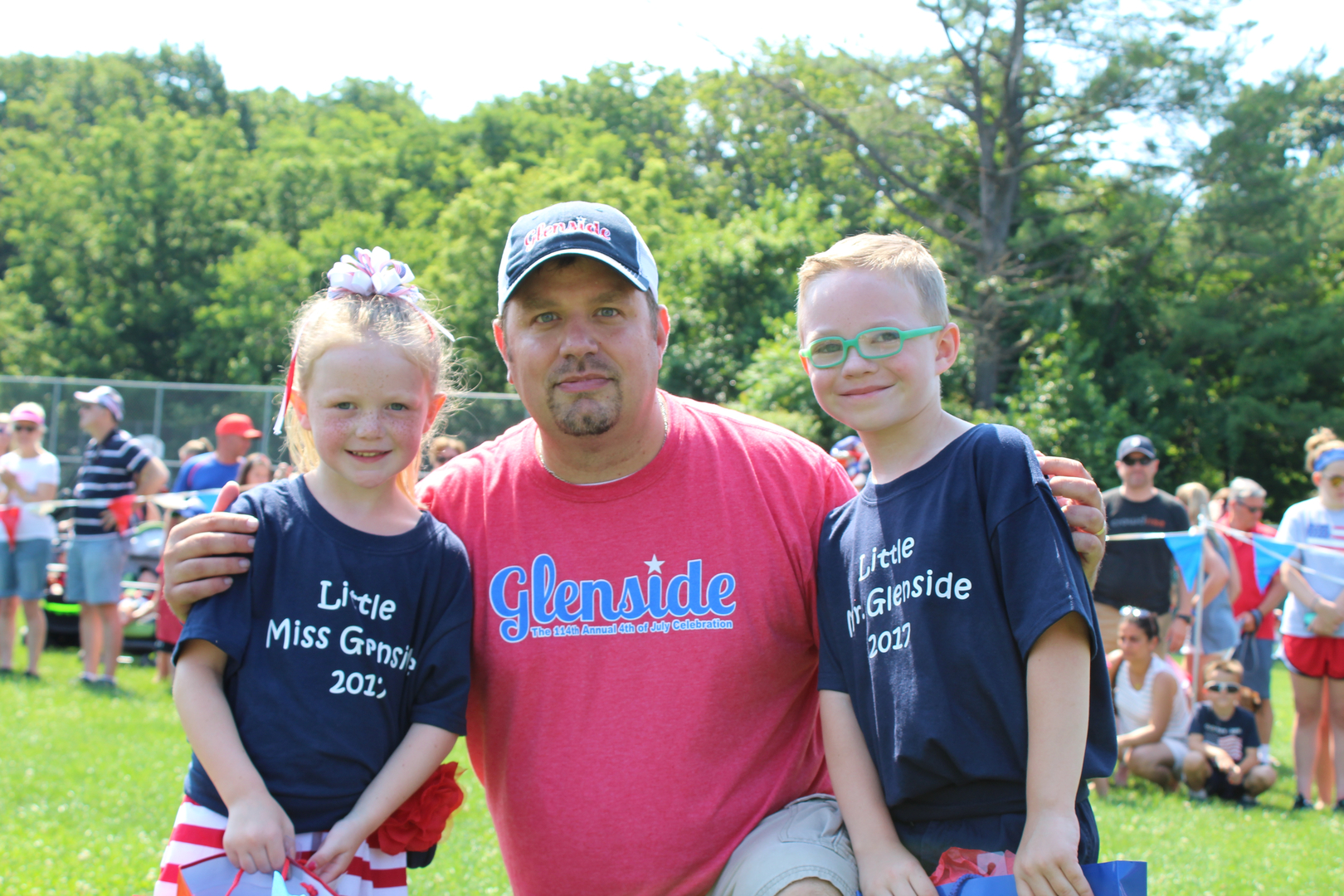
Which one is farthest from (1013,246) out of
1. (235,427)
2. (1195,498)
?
(235,427)

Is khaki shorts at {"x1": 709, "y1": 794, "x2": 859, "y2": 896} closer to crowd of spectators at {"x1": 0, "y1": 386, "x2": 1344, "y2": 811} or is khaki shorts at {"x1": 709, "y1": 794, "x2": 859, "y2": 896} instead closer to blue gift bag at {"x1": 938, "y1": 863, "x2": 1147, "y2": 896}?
blue gift bag at {"x1": 938, "y1": 863, "x2": 1147, "y2": 896}

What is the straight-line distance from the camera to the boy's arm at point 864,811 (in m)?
1.89

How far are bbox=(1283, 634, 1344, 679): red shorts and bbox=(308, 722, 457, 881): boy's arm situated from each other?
6.38m

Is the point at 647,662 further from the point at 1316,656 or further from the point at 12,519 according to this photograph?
the point at 12,519

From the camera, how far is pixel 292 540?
2.25m

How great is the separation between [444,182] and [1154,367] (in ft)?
72.4

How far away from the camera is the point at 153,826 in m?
4.94

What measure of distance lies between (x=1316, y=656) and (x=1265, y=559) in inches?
41.8

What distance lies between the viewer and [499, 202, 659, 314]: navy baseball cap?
238 centimetres

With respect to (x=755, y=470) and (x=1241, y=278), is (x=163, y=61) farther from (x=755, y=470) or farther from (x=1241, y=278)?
(x=755, y=470)

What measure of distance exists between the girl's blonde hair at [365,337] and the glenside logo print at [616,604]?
393mm

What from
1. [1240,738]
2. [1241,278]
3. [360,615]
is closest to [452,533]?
[360,615]

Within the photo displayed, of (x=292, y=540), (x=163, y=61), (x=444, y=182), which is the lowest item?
(x=292, y=540)

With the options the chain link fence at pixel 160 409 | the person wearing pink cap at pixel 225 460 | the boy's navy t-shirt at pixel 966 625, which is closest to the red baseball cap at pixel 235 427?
the person wearing pink cap at pixel 225 460
